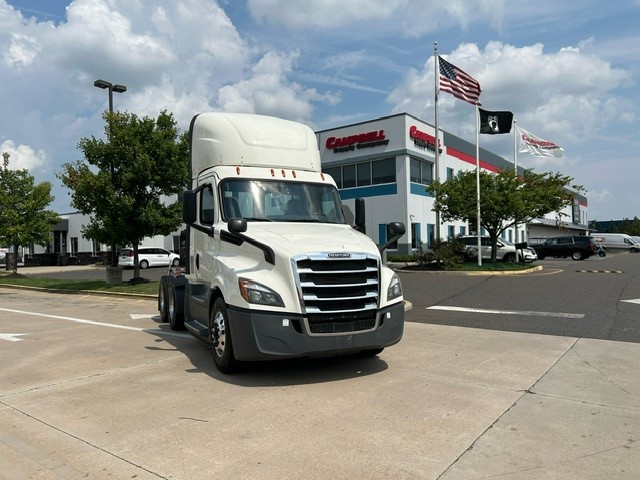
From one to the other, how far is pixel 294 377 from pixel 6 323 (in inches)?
334

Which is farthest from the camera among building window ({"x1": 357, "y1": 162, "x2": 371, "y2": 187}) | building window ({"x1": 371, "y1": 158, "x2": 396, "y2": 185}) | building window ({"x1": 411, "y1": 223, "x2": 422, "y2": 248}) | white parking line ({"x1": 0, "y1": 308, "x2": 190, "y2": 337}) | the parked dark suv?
the parked dark suv

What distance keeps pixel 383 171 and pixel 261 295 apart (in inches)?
1140

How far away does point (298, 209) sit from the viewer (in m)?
7.19

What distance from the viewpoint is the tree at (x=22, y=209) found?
25672mm

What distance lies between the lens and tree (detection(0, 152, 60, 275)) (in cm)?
2567

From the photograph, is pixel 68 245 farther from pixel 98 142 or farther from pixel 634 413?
pixel 634 413

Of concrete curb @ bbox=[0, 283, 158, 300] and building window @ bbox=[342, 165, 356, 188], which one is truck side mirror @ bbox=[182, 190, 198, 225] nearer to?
concrete curb @ bbox=[0, 283, 158, 300]

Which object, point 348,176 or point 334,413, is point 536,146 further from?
point 334,413

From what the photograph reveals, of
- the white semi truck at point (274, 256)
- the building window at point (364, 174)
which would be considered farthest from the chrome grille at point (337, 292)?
the building window at point (364, 174)

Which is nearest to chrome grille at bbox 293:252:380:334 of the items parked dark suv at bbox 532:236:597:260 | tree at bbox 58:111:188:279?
tree at bbox 58:111:188:279

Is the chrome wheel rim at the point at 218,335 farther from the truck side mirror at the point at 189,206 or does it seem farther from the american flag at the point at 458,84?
the american flag at the point at 458,84

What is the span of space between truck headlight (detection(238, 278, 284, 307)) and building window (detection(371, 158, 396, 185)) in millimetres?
28291

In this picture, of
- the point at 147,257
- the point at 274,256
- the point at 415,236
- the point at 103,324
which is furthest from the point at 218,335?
the point at 147,257

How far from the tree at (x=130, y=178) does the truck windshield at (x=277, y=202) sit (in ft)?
37.2
